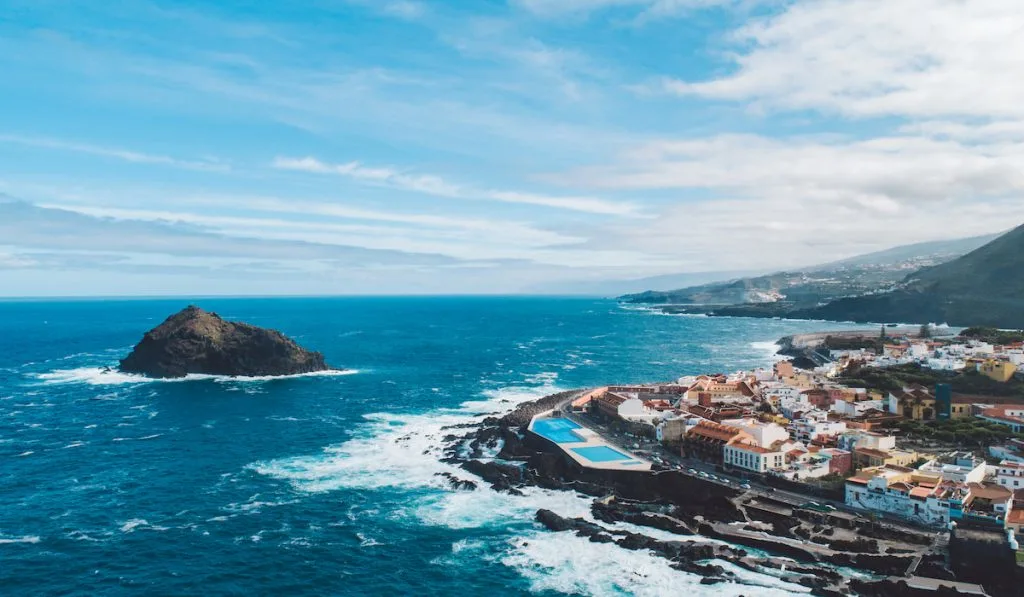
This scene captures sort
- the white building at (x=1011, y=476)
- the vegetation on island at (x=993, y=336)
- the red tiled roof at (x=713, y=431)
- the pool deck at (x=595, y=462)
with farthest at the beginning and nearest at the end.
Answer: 1. the vegetation on island at (x=993, y=336)
2. the red tiled roof at (x=713, y=431)
3. the pool deck at (x=595, y=462)
4. the white building at (x=1011, y=476)

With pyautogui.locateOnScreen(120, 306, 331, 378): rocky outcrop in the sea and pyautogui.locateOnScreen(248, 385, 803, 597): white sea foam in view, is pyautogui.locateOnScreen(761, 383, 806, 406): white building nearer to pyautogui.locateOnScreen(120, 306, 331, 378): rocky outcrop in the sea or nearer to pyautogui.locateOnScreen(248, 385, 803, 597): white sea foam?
pyautogui.locateOnScreen(248, 385, 803, 597): white sea foam

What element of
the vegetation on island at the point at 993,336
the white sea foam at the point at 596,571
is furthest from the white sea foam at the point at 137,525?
the vegetation on island at the point at 993,336

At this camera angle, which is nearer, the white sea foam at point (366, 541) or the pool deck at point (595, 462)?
the white sea foam at point (366, 541)

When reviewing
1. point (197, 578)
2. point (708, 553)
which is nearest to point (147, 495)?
point (197, 578)

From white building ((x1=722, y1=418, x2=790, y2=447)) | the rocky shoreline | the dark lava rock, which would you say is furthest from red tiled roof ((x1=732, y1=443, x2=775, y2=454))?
the dark lava rock

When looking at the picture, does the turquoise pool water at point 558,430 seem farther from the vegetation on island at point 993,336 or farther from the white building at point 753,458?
the vegetation on island at point 993,336

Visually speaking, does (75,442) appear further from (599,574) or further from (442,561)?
(599,574)
